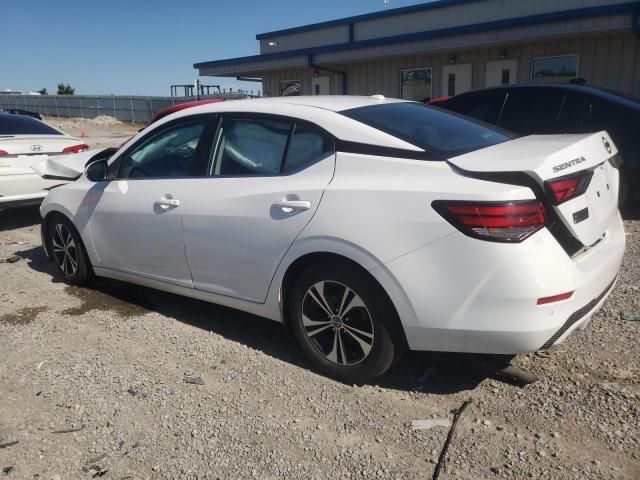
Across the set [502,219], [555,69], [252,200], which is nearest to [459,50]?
[555,69]

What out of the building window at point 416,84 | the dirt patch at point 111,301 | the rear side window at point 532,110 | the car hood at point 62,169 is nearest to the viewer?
the dirt patch at point 111,301

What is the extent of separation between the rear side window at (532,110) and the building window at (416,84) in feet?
28.7

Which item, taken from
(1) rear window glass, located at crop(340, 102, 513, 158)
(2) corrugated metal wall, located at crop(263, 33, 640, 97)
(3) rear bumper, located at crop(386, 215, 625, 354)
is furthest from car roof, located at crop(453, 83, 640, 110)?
(2) corrugated metal wall, located at crop(263, 33, 640, 97)

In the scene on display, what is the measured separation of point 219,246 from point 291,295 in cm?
61

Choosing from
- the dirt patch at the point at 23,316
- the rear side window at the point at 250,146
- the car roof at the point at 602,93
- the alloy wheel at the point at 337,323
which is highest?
the car roof at the point at 602,93

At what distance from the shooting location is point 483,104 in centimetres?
743

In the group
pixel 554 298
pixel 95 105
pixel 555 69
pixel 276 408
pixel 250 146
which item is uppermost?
pixel 95 105

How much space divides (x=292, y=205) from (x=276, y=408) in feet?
3.68

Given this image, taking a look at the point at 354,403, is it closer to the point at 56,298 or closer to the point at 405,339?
the point at 405,339

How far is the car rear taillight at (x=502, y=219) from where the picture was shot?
2.62 m

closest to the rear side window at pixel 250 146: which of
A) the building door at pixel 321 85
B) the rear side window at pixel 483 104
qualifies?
the rear side window at pixel 483 104

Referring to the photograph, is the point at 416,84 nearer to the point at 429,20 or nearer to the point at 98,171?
the point at 429,20

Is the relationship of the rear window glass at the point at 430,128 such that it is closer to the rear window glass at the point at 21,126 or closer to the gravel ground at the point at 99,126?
the rear window glass at the point at 21,126

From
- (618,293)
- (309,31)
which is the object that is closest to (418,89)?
(309,31)
